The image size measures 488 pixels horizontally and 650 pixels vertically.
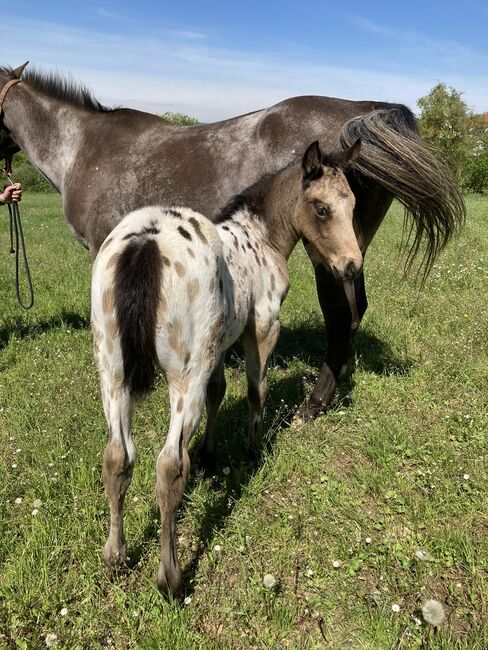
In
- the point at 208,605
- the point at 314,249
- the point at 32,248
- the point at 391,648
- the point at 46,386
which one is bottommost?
the point at 32,248

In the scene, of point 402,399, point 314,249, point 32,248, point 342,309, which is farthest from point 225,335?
point 32,248

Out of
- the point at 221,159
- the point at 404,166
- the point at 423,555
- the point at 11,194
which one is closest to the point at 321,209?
the point at 404,166

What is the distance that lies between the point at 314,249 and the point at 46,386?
→ 260 centimetres

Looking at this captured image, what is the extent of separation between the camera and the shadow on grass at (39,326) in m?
5.17

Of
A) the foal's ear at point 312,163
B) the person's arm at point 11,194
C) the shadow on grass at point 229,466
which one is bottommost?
the shadow on grass at point 229,466

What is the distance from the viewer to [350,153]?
3.11 metres

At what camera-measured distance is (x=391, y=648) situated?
1.99 metres

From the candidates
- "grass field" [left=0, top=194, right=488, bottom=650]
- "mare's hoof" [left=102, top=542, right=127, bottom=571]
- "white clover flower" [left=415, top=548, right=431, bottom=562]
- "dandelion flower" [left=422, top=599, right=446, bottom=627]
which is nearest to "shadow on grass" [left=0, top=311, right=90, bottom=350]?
"grass field" [left=0, top=194, right=488, bottom=650]

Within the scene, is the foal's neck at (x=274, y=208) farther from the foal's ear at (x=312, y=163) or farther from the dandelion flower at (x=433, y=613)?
the dandelion flower at (x=433, y=613)

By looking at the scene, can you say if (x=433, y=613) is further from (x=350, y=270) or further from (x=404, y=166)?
(x=404, y=166)

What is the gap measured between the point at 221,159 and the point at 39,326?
9.94 ft

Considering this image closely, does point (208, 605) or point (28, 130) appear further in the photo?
point (28, 130)

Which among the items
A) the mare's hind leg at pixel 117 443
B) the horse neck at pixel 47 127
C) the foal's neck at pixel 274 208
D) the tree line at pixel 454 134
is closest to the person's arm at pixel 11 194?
the horse neck at pixel 47 127

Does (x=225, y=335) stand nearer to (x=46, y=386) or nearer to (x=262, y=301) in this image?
(x=262, y=301)
